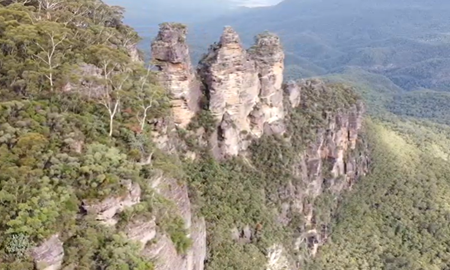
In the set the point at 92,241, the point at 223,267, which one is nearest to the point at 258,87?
the point at 223,267

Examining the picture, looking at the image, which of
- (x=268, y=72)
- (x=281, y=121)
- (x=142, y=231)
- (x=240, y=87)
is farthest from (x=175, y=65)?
(x=142, y=231)

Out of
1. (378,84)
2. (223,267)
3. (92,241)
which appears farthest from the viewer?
(378,84)

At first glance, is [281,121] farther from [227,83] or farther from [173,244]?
[173,244]

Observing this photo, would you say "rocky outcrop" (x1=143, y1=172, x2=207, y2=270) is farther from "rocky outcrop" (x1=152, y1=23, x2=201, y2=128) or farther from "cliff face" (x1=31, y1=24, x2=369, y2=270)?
"rocky outcrop" (x1=152, y1=23, x2=201, y2=128)

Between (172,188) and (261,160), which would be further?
(261,160)

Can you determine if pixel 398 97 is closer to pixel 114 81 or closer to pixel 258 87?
pixel 258 87

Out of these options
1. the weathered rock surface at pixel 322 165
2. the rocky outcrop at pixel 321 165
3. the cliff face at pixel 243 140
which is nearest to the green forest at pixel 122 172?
the cliff face at pixel 243 140
